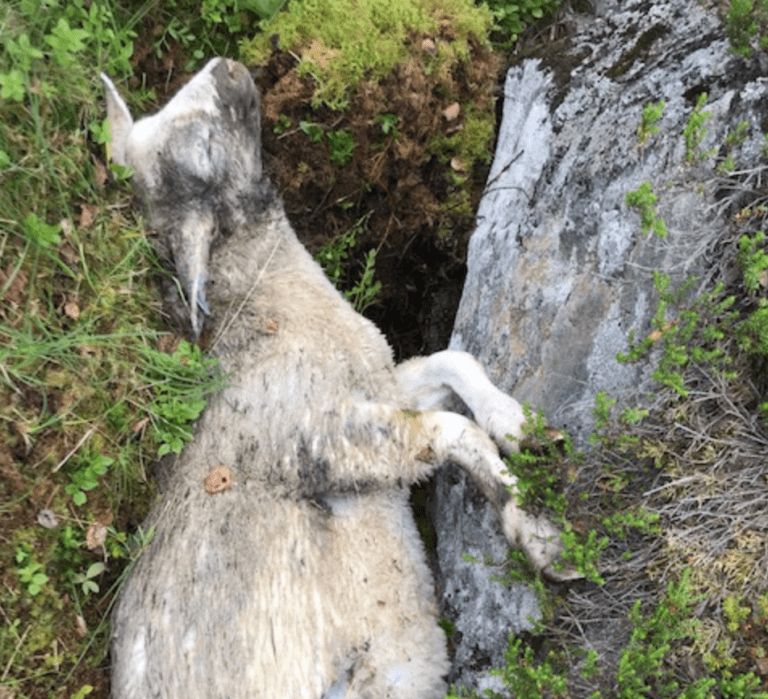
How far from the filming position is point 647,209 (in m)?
3.04

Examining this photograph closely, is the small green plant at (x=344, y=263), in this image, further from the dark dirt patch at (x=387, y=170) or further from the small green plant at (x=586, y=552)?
the small green plant at (x=586, y=552)

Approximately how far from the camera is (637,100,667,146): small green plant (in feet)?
10.1

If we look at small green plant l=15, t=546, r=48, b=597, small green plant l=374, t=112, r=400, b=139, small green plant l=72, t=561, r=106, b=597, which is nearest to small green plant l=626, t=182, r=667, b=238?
small green plant l=374, t=112, r=400, b=139

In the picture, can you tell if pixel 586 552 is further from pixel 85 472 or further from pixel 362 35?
pixel 362 35

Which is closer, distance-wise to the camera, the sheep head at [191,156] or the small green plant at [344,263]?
the sheep head at [191,156]

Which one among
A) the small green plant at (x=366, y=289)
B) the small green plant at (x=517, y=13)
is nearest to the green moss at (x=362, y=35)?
the small green plant at (x=517, y=13)

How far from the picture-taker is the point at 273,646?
3461mm

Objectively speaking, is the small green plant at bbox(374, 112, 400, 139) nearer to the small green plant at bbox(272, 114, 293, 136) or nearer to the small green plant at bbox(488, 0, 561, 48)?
the small green plant at bbox(272, 114, 293, 136)

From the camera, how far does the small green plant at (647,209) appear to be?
9.75 ft

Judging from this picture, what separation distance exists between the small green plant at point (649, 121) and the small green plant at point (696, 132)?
13 centimetres

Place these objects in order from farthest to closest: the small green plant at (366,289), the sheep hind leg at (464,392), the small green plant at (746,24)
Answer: the small green plant at (366,289) < the sheep hind leg at (464,392) < the small green plant at (746,24)

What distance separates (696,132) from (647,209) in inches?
18.9

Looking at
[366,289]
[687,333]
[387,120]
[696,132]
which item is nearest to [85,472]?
[366,289]

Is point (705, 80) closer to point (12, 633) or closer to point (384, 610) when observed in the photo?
point (384, 610)
